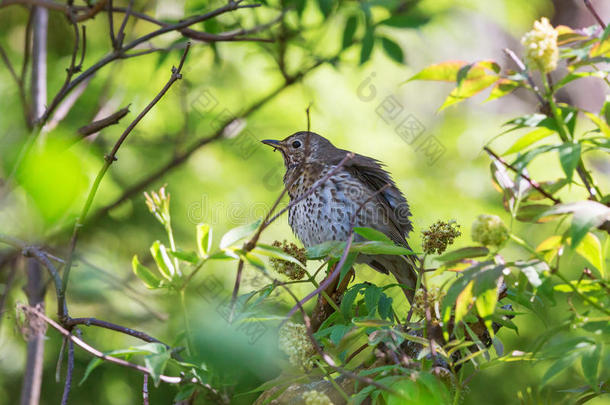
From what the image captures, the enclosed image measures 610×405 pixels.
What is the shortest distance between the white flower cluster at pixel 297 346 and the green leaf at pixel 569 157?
0.57 meters

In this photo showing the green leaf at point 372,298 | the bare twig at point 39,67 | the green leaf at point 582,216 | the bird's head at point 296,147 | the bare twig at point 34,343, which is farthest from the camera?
the bird's head at point 296,147

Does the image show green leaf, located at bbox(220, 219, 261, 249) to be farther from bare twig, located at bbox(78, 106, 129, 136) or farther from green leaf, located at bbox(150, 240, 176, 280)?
bare twig, located at bbox(78, 106, 129, 136)

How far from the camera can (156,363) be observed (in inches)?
37.9

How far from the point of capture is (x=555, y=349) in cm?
101

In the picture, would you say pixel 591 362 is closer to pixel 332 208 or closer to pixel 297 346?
pixel 297 346

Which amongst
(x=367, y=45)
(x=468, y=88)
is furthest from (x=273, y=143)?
(x=468, y=88)

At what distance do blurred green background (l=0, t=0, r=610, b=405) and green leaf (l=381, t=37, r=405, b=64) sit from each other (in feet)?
0.12

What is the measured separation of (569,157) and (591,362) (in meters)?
0.31

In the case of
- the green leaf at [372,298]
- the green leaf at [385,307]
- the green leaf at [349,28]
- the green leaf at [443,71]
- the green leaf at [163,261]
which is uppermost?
the green leaf at [349,28]

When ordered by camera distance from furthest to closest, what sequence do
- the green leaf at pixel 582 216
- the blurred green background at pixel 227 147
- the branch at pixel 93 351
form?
the blurred green background at pixel 227 147
the branch at pixel 93 351
the green leaf at pixel 582 216

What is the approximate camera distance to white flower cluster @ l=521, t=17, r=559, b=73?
1.00m

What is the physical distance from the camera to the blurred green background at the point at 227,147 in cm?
284

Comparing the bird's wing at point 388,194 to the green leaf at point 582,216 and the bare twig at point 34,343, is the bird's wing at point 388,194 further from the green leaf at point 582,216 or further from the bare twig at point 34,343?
the green leaf at point 582,216

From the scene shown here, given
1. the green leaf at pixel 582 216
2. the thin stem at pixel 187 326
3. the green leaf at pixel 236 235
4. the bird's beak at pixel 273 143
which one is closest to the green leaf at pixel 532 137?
the green leaf at pixel 582 216
